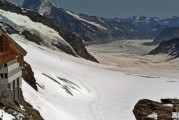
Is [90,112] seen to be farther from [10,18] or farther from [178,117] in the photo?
[10,18]

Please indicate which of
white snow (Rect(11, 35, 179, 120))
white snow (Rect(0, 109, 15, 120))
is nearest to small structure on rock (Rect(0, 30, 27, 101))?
white snow (Rect(0, 109, 15, 120))

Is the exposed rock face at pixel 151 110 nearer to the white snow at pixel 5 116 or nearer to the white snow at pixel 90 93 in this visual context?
the white snow at pixel 5 116

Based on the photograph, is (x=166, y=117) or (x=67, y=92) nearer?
(x=166, y=117)

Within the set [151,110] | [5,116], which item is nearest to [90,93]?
[5,116]

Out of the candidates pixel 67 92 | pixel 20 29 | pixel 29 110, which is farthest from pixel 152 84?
pixel 20 29

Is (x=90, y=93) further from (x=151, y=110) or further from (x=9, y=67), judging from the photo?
(x=151, y=110)

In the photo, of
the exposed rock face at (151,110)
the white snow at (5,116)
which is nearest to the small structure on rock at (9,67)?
the white snow at (5,116)
